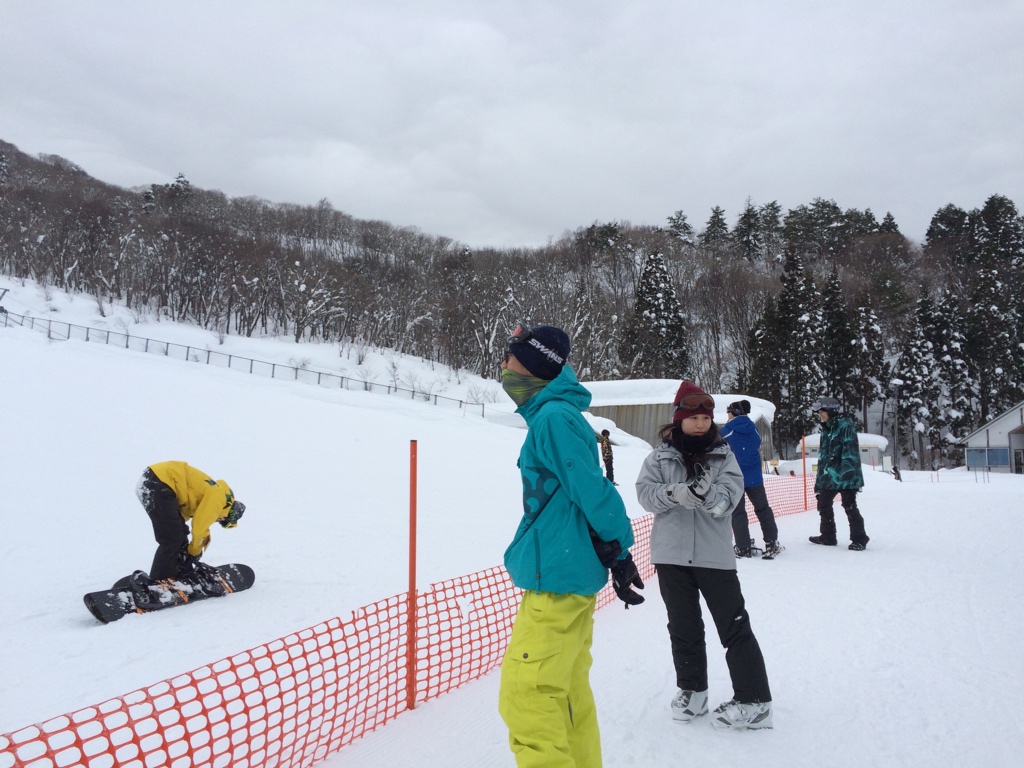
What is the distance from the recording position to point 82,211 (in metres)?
54.1

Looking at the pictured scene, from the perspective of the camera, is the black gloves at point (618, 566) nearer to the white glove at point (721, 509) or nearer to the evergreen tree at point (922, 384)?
the white glove at point (721, 509)

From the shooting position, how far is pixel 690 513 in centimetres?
322

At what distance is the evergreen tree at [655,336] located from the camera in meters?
44.2

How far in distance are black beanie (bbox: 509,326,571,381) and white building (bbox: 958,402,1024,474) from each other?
41.3 metres

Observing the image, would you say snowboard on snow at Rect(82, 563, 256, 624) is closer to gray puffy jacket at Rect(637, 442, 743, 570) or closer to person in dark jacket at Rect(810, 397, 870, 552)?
gray puffy jacket at Rect(637, 442, 743, 570)

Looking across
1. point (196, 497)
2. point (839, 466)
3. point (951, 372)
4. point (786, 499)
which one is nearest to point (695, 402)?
point (196, 497)

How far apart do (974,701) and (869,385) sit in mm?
47448

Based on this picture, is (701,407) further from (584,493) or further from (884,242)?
(884,242)

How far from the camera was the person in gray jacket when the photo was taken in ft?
10.1

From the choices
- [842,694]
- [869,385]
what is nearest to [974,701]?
[842,694]

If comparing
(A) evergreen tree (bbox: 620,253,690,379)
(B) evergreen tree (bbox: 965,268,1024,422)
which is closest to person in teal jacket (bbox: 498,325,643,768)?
(A) evergreen tree (bbox: 620,253,690,379)

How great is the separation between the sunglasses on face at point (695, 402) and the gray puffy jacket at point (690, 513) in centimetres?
22

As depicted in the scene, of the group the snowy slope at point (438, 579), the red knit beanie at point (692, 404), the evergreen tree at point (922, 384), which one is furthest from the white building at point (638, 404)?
the red knit beanie at point (692, 404)

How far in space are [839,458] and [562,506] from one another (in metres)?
6.11
